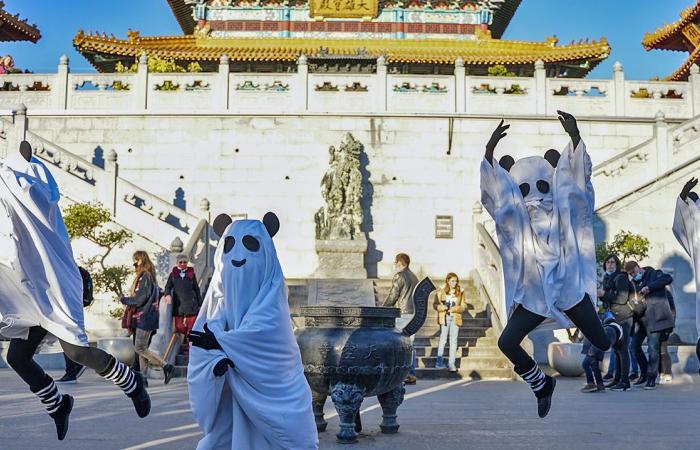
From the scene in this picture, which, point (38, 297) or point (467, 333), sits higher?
point (38, 297)

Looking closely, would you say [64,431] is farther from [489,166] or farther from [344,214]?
[344,214]

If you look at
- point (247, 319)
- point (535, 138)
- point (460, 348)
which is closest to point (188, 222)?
point (460, 348)

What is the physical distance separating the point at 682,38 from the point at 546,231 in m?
29.9

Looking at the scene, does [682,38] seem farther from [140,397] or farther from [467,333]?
[140,397]

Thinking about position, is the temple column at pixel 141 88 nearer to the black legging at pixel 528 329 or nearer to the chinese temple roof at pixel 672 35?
the black legging at pixel 528 329

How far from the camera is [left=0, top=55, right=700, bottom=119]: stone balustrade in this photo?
74.2ft

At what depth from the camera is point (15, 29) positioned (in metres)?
31.2

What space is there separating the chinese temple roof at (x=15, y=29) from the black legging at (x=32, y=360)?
25673 millimetres

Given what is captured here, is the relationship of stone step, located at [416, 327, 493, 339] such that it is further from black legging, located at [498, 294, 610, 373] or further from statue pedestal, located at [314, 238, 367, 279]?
black legging, located at [498, 294, 610, 373]

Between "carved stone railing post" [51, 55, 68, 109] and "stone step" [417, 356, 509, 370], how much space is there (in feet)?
38.7

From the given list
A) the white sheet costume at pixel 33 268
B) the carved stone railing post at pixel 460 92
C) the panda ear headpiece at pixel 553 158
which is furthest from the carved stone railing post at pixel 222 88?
the white sheet costume at pixel 33 268

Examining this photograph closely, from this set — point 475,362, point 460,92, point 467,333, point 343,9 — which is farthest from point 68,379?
point 343,9

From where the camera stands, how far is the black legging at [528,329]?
730 cm

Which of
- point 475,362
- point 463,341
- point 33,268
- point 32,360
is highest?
point 33,268
